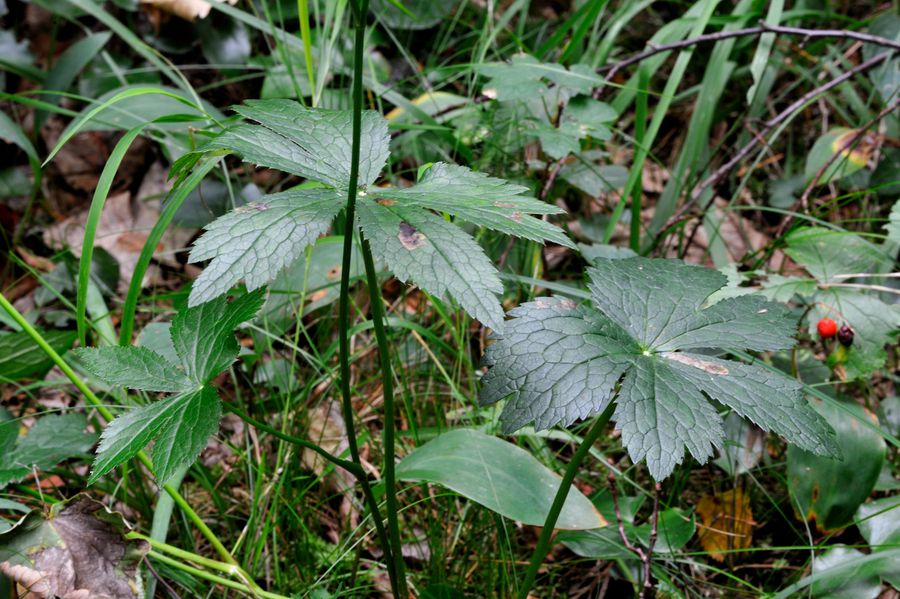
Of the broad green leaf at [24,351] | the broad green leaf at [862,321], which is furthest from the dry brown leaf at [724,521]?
the broad green leaf at [24,351]

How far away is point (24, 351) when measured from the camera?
4.99ft

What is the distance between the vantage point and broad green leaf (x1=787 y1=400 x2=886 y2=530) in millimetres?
1316

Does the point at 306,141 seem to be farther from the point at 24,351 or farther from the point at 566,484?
the point at 24,351

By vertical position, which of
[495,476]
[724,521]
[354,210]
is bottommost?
[724,521]

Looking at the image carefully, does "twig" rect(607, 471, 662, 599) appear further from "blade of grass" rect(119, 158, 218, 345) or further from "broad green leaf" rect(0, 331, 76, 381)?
"broad green leaf" rect(0, 331, 76, 381)

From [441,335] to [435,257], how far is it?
0.94m

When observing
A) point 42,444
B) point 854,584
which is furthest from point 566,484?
point 42,444

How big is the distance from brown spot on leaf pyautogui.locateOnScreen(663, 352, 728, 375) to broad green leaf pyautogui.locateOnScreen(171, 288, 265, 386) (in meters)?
0.49

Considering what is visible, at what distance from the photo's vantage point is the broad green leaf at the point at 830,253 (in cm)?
150

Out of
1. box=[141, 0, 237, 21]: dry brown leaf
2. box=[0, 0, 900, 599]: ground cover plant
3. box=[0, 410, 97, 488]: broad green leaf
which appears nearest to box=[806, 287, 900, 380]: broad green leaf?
box=[0, 0, 900, 599]: ground cover plant

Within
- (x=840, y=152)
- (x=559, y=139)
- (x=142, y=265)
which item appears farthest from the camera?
(x=840, y=152)

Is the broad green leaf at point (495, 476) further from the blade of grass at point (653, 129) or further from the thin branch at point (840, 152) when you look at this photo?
the thin branch at point (840, 152)

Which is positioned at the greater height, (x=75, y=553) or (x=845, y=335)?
(x=845, y=335)

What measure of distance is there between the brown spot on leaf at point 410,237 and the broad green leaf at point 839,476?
2.99 ft
